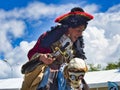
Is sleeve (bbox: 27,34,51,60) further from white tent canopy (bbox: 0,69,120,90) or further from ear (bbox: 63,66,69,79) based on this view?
white tent canopy (bbox: 0,69,120,90)

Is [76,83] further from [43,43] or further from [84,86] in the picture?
[43,43]

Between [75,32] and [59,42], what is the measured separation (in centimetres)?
21

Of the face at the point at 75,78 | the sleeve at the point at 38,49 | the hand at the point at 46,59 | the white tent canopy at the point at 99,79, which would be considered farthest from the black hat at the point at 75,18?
the white tent canopy at the point at 99,79

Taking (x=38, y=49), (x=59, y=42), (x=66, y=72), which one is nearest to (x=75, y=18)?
Answer: (x=59, y=42)

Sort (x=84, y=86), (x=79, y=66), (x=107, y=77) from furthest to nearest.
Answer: (x=107, y=77) → (x=84, y=86) → (x=79, y=66)

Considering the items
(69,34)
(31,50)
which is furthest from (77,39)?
(31,50)

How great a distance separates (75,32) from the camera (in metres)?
4.96

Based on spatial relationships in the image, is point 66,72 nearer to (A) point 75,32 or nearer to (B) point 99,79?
(A) point 75,32

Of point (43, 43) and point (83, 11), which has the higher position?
point (83, 11)

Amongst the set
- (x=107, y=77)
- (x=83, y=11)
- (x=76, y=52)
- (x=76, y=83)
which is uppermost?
(x=107, y=77)

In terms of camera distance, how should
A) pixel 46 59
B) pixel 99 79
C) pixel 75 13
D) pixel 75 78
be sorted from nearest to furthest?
pixel 75 78, pixel 46 59, pixel 75 13, pixel 99 79

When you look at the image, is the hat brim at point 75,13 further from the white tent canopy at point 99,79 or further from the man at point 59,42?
the white tent canopy at point 99,79

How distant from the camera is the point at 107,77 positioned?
2191 cm

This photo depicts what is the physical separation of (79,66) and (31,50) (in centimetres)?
71
